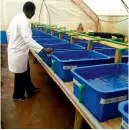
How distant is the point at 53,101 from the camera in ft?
9.00

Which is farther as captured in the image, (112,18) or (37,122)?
(112,18)

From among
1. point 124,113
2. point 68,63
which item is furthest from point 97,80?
point 124,113

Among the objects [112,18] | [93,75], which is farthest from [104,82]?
[112,18]

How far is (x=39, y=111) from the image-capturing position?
2461 mm

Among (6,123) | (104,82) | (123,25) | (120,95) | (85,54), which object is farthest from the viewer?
(123,25)

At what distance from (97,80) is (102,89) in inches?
7.8

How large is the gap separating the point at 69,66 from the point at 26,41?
2.64ft

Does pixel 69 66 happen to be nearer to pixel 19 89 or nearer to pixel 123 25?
pixel 19 89

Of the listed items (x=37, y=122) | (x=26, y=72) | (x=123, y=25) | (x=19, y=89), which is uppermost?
(x=123, y=25)

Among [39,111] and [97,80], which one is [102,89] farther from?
[39,111]

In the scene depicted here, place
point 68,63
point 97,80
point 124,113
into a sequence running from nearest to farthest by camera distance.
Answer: point 124,113 < point 97,80 < point 68,63

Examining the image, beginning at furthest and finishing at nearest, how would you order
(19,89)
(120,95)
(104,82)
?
(19,89) → (104,82) → (120,95)

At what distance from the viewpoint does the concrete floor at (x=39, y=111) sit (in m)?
2.18

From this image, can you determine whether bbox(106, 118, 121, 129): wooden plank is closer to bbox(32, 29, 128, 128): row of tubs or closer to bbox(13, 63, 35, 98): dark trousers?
bbox(32, 29, 128, 128): row of tubs
